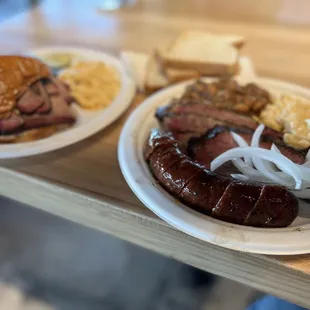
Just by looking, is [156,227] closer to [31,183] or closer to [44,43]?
[31,183]

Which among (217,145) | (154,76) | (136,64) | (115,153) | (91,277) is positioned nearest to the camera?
(217,145)

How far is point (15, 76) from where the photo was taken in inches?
51.9

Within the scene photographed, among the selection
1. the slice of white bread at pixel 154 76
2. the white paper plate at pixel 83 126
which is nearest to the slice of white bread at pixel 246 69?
the slice of white bread at pixel 154 76

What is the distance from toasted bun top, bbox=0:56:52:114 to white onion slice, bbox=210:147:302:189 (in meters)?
0.71

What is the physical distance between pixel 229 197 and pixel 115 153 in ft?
1.59

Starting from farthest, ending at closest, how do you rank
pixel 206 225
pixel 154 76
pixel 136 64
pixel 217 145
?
pixel 136 64 → pixel 154 76 → pixel 217 145 → pixel 206 225

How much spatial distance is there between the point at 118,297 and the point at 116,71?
1.02 m

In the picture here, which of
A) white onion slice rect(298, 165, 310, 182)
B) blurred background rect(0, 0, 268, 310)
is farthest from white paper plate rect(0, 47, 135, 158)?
blurred background rect(0, 0, 268, 310)

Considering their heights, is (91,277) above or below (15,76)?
below

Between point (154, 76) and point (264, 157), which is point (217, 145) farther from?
point (154, 76)

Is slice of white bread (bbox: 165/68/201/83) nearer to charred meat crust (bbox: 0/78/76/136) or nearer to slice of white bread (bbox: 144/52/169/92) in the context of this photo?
slice of white bread (bbox: 144/52/169/92)

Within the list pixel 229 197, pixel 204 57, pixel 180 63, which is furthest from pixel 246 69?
pixel 229 197

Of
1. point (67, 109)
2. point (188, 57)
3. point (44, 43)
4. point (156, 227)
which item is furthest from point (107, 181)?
point (44, 43)

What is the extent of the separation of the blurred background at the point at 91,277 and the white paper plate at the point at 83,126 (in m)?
0.85
